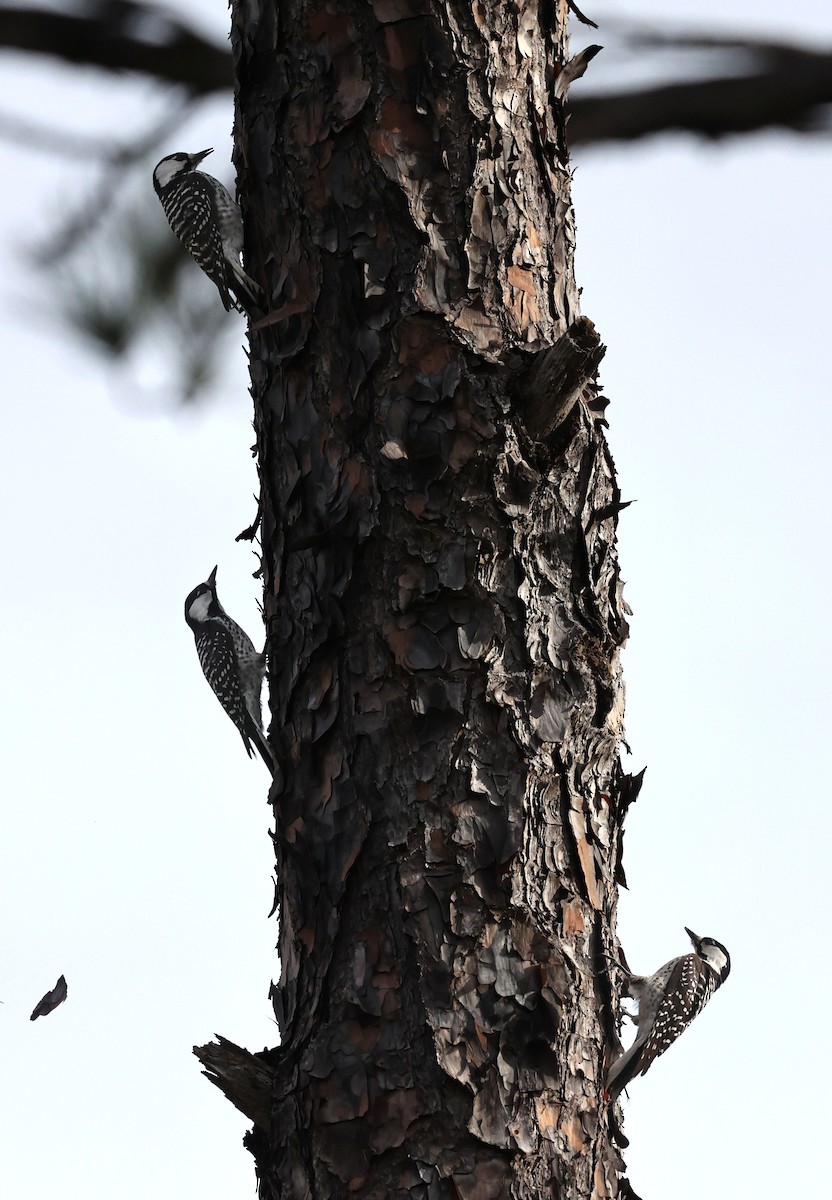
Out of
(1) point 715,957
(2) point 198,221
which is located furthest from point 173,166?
(1) point 715,957

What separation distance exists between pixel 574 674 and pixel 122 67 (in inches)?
64.4

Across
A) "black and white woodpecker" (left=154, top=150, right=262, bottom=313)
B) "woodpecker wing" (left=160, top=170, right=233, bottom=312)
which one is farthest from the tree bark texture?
"woodpecker wing" (left=160, top=170, right=233, bottom=312)

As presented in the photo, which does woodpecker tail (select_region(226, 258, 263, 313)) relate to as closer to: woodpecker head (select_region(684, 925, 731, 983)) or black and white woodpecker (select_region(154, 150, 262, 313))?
black and white woodpecker (select_region(154, 150, 262, 313))

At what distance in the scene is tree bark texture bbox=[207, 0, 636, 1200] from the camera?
2119 mm

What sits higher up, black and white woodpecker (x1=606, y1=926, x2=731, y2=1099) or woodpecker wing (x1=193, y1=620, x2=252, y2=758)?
woodpecker wing (x1=193, y1=620, x2=252, y2=758)

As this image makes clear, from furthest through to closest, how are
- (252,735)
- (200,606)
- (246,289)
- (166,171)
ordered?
(200,606) < (252,735) < (166,171) < (246,289)

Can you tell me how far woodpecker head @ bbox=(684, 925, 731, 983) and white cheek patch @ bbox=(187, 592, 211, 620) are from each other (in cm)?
247

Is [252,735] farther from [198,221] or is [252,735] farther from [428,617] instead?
[428,617]

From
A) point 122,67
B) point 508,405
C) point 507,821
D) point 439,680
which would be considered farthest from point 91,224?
point 507,821

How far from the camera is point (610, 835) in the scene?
92.4 inches

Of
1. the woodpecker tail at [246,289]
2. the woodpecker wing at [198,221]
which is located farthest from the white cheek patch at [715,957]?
the woodpecker tail at [246,289]

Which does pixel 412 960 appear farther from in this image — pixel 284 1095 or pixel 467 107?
pixel 467 107

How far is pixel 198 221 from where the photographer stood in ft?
12.0

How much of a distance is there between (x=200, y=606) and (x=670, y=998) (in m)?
2.83
